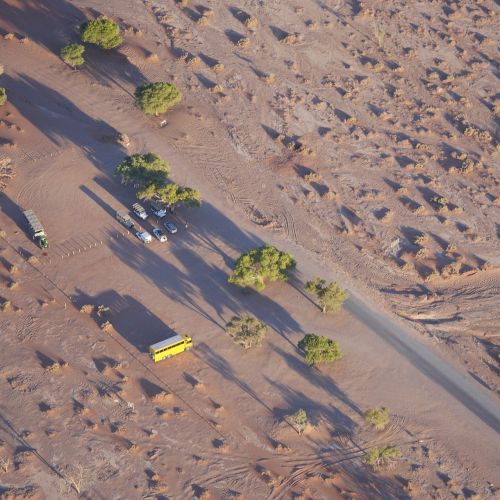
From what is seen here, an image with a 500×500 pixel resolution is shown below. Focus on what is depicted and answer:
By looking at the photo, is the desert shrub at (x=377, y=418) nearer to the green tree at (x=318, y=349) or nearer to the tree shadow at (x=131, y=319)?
the green tree at (x=318, y=349)

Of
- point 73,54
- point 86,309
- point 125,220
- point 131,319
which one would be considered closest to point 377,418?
point 131,319

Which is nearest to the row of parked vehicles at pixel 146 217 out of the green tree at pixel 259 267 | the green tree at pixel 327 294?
the green tree at pixel 259 267

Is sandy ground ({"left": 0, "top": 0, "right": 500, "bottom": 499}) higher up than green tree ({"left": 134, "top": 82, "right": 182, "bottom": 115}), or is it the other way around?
green tree ({"left": 134, "top": 82, "right": 182, "bottom": 115})

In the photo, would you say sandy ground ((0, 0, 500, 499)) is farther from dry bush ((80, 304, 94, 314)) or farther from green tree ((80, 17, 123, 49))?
green tree ((80, 17, 123, 49))

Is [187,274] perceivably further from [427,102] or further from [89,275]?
[427,102]

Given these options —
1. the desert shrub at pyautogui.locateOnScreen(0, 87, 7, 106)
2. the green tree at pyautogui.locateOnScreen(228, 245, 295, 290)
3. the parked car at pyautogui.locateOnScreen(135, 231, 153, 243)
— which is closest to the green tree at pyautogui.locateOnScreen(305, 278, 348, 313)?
the green tree at pyautogui.locateOnScreen(228, 245, 295, 290)

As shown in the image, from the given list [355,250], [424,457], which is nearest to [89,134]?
[355,250]

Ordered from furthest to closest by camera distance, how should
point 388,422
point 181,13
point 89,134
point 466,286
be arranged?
point 181,13 < point 89,134 < point 466,286 < point 388,422
